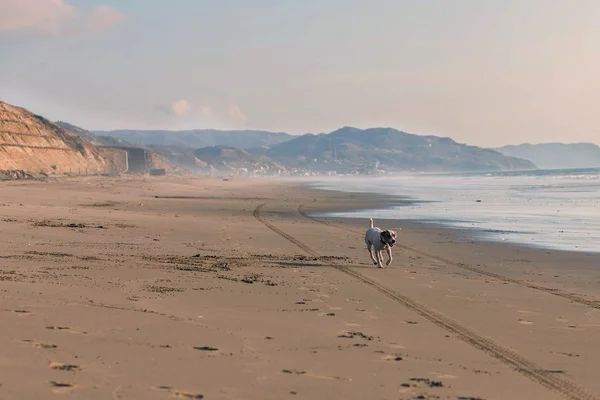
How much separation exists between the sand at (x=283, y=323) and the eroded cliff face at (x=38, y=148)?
61.7 m

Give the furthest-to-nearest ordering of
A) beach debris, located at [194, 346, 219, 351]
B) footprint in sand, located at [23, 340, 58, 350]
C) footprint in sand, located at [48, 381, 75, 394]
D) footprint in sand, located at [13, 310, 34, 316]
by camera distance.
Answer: footprint in sand, located at [13, 310, 34, 316] → beach debris, located at [194, 346, 219, 351] → footprint in sand, located at [23, 340, 58, 350] → footprint in sand, located at [48, 381, 75, 394]

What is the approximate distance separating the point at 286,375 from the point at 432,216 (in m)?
24.3

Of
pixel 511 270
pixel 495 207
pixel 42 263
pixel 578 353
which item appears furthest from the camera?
pixel 495 207

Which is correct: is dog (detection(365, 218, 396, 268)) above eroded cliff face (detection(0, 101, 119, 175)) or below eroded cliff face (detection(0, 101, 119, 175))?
below

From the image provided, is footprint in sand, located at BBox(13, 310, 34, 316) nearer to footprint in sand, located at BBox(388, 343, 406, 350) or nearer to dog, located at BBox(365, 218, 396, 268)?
footprint in sand, located at BBox(388, 343, 406, 350)

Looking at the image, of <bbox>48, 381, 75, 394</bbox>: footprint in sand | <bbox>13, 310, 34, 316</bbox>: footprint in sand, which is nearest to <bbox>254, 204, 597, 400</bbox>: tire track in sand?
<bbox>48, 381, 75, 394</bbox>: footprint in sand

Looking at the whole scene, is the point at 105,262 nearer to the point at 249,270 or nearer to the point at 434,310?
the point at 249,270

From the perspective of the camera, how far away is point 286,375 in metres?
5.73

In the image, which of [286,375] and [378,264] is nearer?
[286,375]

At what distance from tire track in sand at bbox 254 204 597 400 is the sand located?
3 centimetres

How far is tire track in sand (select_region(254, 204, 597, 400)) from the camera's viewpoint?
5.73 metres

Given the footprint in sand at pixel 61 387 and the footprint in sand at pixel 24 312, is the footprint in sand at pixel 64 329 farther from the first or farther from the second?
the footprint in sand at pixel 61 387

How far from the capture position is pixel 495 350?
23.1 feet

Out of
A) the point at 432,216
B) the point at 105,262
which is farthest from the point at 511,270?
the point at 432,216
